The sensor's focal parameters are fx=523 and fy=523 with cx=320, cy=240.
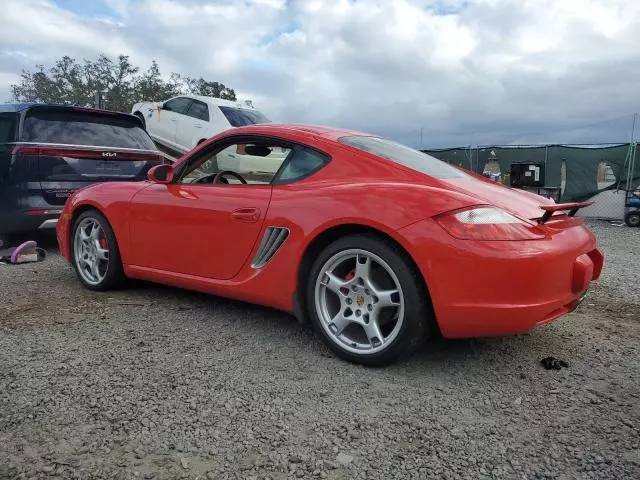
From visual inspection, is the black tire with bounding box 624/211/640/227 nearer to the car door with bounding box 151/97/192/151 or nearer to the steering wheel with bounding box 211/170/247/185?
the car door with bounding box 151/97/192/151

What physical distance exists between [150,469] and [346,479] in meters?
0.71

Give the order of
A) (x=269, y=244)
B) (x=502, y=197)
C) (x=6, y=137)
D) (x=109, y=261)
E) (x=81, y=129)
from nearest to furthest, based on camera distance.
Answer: (x=502, y=197), (x=269, y=244), (x=109, y=261), (x=6, y=137), (x=81, y=129)

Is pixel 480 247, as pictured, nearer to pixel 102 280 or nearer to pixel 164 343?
pixel 164 343

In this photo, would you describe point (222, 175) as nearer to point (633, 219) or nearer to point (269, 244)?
point (269, 244)

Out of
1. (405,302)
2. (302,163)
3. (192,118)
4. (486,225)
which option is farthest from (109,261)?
(192,118)

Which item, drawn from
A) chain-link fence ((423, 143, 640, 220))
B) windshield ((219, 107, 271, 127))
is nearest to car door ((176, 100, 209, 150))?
windshield ((219, 107, 271, 127))

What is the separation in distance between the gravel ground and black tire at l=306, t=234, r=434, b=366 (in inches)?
3.4

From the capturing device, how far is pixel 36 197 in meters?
5.73

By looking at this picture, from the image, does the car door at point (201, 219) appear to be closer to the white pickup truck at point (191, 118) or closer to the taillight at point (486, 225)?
the taillight at point (486, 225)

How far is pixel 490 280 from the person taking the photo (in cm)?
246

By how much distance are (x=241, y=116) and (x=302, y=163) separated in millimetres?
7908

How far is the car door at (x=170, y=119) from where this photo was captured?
37.4 ft

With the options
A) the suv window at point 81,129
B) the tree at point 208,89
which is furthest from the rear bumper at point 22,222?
the tree at point 208,89

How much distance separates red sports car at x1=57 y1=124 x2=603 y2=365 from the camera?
8.21 feet
